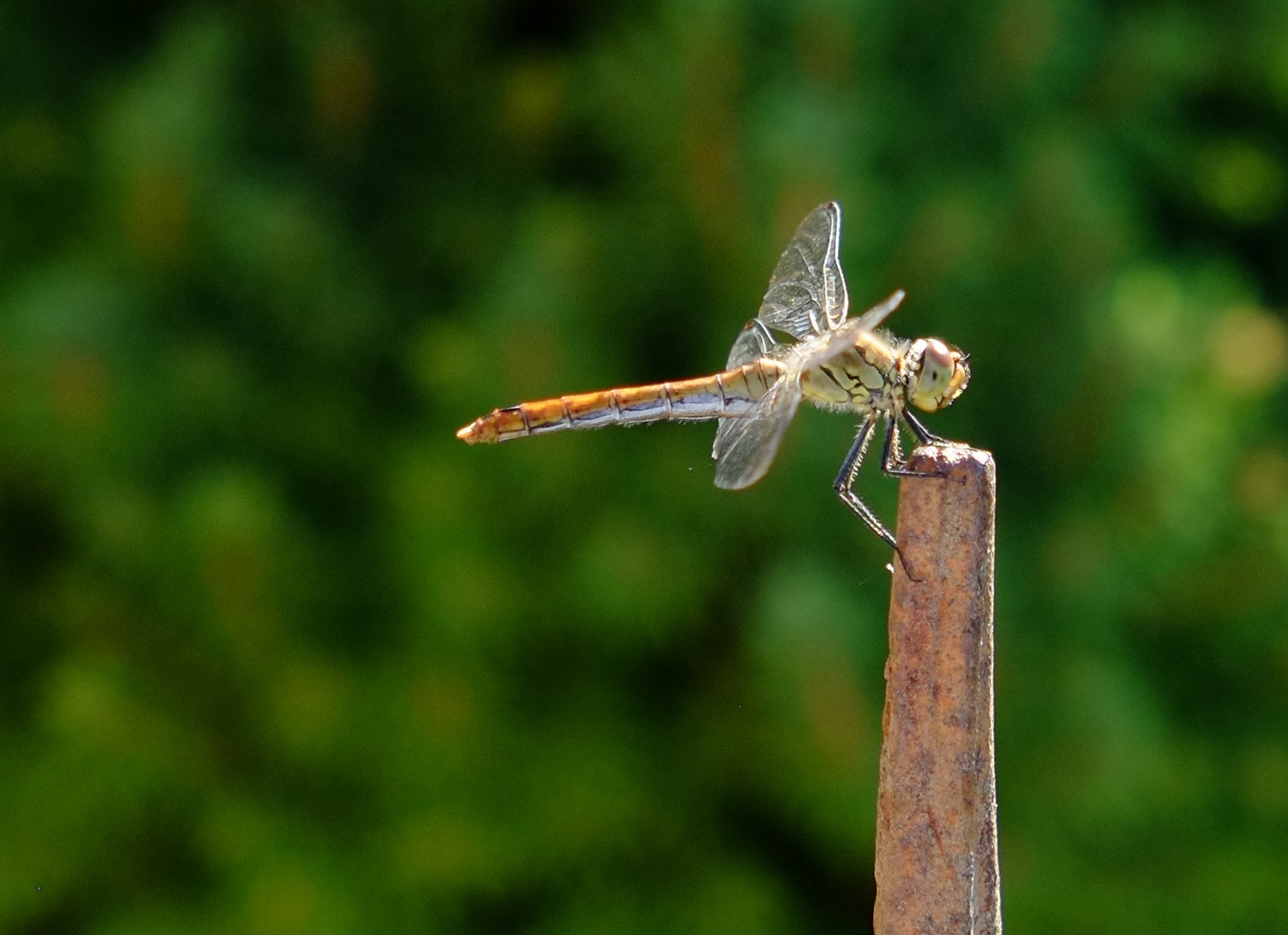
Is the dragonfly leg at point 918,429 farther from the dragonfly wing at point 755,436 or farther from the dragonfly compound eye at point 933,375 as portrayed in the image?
the dragonfly wing at point 755,436

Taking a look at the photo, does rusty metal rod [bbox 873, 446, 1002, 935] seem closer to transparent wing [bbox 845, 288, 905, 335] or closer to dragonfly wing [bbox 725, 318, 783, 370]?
transparent wing [bbox 845, 288, 905, 335]

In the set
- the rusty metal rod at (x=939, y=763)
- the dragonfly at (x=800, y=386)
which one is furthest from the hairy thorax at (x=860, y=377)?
the rusty metal rod at (x=939, y=763)

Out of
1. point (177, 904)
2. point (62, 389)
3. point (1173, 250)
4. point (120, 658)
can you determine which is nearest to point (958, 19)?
point (1173, 250)

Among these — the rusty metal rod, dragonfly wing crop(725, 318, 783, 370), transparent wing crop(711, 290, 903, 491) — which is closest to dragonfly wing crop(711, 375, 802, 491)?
transparent wing crop(711, 290, 903, 491)

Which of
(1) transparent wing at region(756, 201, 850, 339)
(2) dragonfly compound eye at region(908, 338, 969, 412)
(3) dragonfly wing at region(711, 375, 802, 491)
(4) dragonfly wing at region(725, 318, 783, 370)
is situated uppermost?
(1) transparent wing at region(756, 201, 850, 339)

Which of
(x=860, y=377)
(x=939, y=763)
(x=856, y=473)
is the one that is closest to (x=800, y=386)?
(x=860, y=377)

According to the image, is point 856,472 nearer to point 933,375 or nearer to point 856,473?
point 856,473
